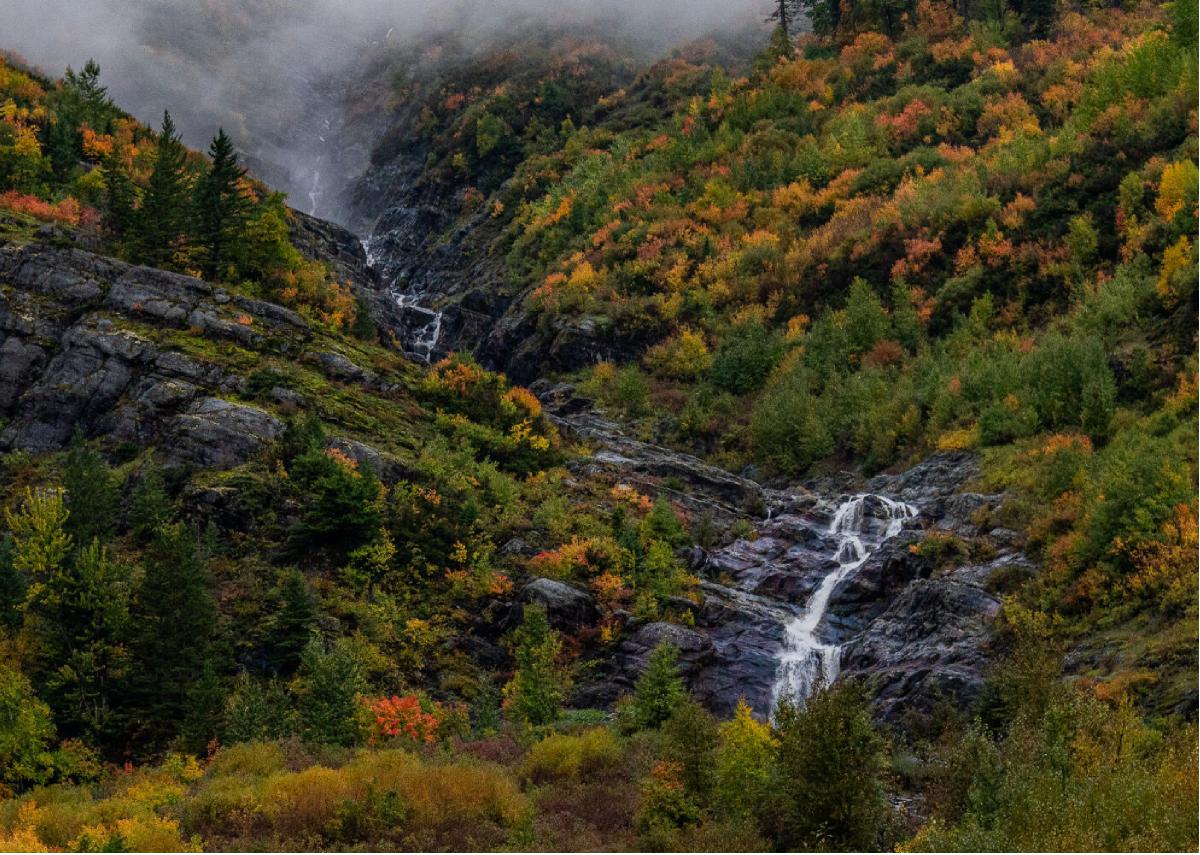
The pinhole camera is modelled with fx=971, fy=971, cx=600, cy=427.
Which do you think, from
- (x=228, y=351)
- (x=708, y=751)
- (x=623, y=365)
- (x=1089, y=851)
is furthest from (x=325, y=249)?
(x=1089, y=851)

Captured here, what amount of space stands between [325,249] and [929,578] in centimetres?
4513

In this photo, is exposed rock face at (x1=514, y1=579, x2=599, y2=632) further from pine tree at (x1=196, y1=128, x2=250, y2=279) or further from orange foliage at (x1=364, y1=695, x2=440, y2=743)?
pine tree at (x1=196, y1=128, x2=250, y2=279)

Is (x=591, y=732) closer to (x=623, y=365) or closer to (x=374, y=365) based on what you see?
(x=374, y=365)

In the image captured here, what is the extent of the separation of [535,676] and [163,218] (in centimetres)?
2684

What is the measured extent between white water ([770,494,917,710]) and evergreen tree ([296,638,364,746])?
1068 cm

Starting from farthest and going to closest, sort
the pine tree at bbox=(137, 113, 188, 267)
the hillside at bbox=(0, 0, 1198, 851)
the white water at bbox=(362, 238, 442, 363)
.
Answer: the white water at bbox=(362, 238, 442, 363)
the pine tree at bbox=(137, 113, 188, 267)
the hillside at bbox=(0, 0, 1198, 851)

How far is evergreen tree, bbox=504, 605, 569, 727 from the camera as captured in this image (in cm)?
2411

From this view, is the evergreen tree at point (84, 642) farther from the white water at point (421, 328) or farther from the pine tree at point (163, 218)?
the white water at point (421, 328)

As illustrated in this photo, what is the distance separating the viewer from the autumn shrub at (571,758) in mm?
20484

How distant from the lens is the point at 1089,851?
1323 centimetres

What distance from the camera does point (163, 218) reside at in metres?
39.9

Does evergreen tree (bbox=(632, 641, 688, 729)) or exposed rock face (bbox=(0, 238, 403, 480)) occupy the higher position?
exposed rock face (bbox=(0, 238, 403, 480))

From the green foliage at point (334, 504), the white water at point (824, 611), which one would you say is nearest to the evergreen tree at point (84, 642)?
the green foliage at point (334, 504)

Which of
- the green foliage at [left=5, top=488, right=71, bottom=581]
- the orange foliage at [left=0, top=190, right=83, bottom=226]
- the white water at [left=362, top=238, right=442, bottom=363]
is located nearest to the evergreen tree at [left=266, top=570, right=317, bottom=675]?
the green foliage at [left=5, top=488, right=71, bottom=581]
